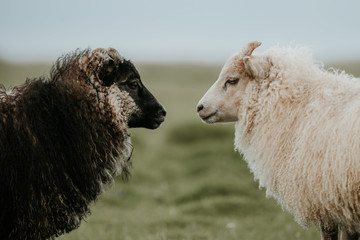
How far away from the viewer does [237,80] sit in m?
5.09

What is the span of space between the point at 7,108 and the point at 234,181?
6.96 metres

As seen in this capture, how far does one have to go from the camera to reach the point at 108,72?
4.75m

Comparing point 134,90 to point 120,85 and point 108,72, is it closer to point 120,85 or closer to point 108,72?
point 120,85

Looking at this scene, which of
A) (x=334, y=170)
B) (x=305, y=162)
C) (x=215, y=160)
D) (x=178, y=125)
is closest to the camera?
(x=334, y=170)

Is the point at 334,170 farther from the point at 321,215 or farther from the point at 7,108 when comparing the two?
the point at 7,108

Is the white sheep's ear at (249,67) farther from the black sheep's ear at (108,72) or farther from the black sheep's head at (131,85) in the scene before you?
the black sheep's ear at (108,72)

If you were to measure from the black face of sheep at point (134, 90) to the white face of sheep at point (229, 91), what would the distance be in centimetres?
55

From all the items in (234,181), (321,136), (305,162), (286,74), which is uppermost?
(286,74)

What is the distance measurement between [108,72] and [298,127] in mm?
2064

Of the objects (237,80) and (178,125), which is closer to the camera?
(237,80)

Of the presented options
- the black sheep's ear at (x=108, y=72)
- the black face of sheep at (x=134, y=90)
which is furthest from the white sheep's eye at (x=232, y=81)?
the black sheep's ear at (x=108, y=72)

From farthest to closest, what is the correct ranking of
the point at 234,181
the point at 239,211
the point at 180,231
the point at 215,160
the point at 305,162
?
the point at 215,160
the point at 234,181
the point at 239,211
the point at 180,231
the point at 305,162

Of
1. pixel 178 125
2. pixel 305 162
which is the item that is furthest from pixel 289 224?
pixel 178 125

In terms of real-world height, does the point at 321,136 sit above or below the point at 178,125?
above
